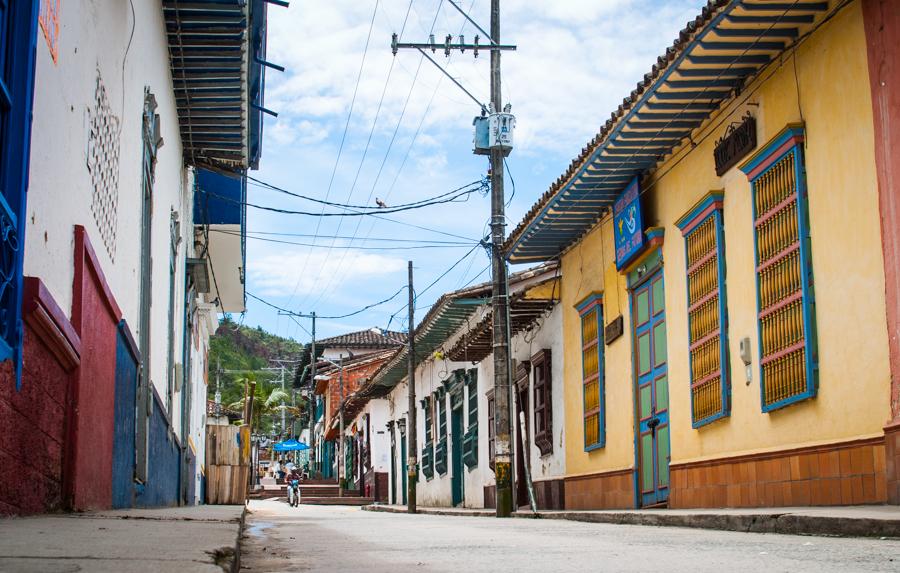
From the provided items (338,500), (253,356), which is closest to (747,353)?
(338,500)

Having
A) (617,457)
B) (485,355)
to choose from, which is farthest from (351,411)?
(617,457)

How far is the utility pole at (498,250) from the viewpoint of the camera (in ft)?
56.4

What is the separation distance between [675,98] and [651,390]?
431cm

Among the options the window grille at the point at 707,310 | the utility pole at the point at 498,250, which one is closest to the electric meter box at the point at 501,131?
the utility pole at the point at 498,250

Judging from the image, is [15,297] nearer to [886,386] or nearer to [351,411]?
[886,386]

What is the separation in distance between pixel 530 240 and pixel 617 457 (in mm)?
3809

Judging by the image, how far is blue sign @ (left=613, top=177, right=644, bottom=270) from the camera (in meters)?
14.1

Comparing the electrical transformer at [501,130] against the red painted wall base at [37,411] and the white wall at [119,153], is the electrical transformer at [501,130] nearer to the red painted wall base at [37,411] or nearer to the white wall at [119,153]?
the white wall at [119,153]

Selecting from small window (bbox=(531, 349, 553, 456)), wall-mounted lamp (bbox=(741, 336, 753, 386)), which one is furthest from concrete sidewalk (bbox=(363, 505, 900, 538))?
small window (bbox=(531, 349, 553, 456))

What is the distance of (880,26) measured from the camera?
27.9ft

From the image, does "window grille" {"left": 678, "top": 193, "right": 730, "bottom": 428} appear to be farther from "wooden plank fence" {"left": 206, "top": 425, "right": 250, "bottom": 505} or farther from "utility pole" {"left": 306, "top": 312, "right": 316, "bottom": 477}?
"utility pole" {"left": 306, "top": 312, "right": 316, "bottom": 477}

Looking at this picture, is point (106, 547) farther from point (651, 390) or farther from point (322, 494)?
point (322, 494)

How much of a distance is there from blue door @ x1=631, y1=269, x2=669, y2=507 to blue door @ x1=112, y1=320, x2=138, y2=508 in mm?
6397

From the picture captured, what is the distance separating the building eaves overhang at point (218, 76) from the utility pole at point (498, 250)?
382 cm
